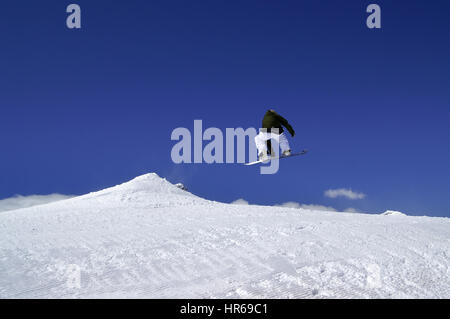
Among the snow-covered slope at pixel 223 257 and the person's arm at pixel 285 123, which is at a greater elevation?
the person's arm at pixel 285 123

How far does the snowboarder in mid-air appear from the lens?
1478 centimetres

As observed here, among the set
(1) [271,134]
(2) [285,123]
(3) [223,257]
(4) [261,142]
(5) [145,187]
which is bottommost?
(3) [223,257]

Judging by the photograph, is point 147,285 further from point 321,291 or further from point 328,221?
point 328,221

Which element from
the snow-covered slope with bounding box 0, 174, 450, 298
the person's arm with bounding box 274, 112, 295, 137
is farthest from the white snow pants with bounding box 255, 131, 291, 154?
the snow-covered slope with bounding box 0, 174, 450, 298

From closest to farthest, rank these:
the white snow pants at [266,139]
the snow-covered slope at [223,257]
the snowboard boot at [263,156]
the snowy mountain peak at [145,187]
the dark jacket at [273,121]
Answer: the snow-covered slope at [223,257], the dark jacket at [273,121], the white snow pants at [266,139], the snowboard boot at [263,156], the snowy mountain peak at [145,187]

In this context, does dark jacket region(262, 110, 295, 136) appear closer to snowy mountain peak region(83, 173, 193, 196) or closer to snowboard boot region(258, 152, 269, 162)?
snowboard boot region(258, 152, 269, 162)

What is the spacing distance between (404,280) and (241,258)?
2978 mm

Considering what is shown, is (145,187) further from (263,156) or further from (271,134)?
(271,134)

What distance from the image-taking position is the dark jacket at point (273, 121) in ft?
48.3

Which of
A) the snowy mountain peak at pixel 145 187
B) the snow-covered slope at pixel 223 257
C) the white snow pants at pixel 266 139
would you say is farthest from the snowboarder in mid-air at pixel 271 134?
the snowy mountain peak at pixel 145 187

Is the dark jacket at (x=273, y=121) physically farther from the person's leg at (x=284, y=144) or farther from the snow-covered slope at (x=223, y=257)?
the snow-covered slope at (x=223, y=257)

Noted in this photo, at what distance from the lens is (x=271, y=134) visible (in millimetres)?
15094

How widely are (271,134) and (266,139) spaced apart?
0.30m

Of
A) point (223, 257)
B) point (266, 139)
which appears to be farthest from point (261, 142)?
point (223, 257)
